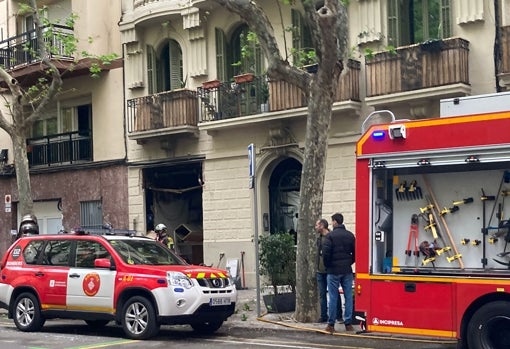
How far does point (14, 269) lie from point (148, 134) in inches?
347

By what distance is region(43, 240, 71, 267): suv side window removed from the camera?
14.1 m

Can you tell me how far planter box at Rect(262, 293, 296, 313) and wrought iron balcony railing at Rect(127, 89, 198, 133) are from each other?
818cm

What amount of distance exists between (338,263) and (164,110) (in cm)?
1106

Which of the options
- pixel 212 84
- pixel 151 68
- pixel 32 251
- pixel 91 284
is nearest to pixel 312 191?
pixel 91 284

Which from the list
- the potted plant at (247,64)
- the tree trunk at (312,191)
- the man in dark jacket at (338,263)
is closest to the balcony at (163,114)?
the potted plant at (247,64)

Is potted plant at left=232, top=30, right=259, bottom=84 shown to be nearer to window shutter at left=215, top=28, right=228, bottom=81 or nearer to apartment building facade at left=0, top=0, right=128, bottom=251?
window shutter at left=215, top=28, right=228, bottom=81

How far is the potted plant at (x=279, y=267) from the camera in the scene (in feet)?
49.8

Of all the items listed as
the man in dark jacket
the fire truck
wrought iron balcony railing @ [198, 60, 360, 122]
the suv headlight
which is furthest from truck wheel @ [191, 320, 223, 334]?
wrought iron balcony railing @ [198, 60, 360, 122]

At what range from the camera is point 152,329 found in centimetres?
1269

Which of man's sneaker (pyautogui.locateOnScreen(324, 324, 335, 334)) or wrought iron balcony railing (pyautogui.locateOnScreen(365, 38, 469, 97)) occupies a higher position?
wrought iron balcony railing (pyautogui.locateOnScreen(365, 38, 469, 97))

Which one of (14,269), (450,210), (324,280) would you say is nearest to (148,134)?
(14,269)

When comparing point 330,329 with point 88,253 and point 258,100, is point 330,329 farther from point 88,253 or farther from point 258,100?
point 258,100

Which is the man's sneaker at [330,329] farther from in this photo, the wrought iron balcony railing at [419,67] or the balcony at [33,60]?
the balcony at [33,60]

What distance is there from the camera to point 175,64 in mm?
23906
